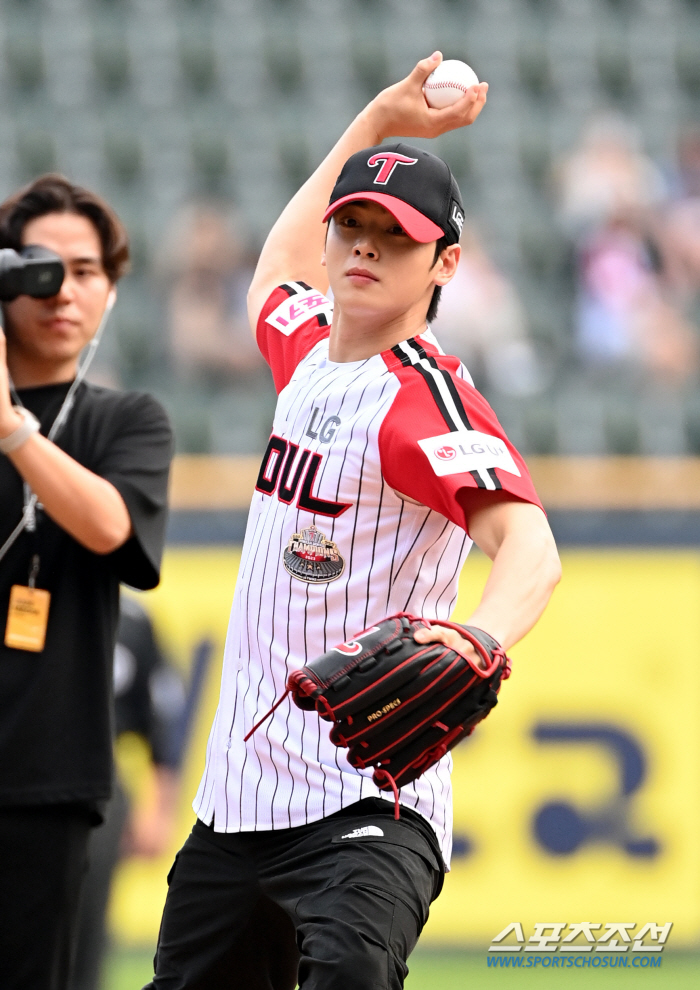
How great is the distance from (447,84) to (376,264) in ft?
2.03

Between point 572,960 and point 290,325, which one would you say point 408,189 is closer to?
point 290,325

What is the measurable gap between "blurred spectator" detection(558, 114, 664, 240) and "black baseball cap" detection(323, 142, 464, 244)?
6667 millimetres

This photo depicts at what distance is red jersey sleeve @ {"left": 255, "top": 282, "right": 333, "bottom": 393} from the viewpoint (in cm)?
292

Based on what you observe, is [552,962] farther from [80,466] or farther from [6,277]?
[6,277]

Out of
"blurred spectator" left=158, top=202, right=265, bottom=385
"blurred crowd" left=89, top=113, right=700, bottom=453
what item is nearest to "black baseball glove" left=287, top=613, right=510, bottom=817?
"blurred crowd" left=89, top=113, right=700, bottom=453

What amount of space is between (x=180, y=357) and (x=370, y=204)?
593 centimetres

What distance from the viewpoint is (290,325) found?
2.99 metres

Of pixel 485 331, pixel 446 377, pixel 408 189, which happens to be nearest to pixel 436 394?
pixel 446 377

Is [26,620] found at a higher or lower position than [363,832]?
higher

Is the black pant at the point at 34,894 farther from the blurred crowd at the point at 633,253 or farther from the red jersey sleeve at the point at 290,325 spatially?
the blurred crowd at the point at 633,253

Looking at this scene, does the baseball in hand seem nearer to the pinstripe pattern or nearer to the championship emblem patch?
the pinstripe pattern

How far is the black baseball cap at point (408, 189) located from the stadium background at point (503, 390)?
2.99 metres

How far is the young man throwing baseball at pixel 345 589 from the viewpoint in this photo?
2367 mm

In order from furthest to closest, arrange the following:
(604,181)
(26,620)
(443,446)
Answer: (604,181)
(26,620)
(443,446)
